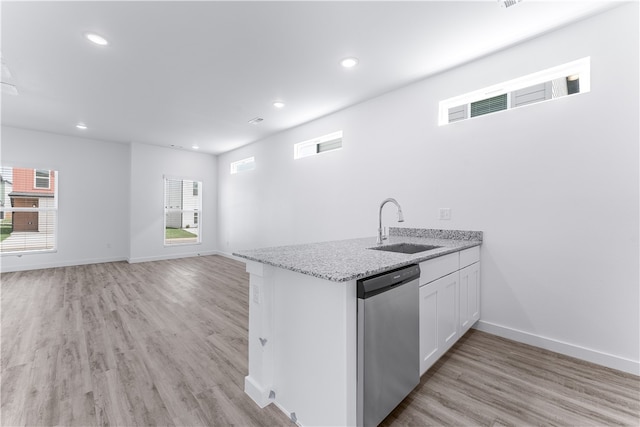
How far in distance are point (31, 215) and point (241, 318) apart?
5597mm

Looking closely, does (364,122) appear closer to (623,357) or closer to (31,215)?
(623,357)

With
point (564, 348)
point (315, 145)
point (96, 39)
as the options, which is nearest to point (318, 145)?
point (315, 145)

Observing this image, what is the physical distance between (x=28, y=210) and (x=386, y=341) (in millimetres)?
7310

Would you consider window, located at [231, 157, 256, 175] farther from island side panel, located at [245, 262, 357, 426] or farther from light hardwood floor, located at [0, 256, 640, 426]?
island side panel, located at [245, 262, 357, 426]

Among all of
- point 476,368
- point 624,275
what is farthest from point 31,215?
point 624,275

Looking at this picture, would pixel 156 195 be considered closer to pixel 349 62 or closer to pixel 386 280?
pixel 349 62

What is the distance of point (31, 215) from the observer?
5465 millimetres

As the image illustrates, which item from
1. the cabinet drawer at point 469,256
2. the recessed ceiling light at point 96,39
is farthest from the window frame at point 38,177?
the cabinet drawer at point 469,256

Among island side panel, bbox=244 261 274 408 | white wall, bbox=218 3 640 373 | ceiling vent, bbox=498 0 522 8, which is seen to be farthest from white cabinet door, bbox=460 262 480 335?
ceiling vent, bbox=498 0 522 8

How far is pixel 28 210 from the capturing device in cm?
538

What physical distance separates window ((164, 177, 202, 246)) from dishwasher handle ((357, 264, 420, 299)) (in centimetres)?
663

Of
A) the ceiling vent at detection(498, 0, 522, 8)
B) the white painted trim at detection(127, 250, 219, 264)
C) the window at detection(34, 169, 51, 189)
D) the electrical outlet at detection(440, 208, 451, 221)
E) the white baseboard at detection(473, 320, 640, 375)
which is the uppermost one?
the ceiling vent at detection(498, 0, 522, 8)

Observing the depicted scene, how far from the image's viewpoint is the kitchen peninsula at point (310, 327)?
1.29 meters

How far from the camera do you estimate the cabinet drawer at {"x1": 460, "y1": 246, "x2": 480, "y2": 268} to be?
2348 mm
